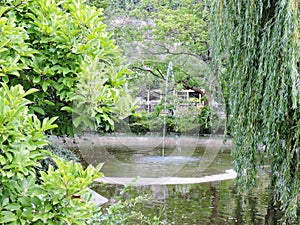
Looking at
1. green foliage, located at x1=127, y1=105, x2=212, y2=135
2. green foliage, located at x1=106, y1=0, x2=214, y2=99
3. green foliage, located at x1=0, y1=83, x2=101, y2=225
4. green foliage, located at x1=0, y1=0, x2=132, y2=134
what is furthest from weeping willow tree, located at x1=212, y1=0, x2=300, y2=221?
green foliage, located at x1=127, y1=105, x2=212, y2=135

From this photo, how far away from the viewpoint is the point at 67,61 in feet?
4.63

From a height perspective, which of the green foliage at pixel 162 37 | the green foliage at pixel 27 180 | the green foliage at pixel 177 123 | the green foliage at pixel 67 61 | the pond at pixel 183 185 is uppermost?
the green foliage at pixel 162 37

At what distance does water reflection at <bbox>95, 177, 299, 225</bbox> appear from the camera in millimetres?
4180

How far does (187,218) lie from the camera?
4156mm

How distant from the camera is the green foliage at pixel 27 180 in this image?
43.5 inches

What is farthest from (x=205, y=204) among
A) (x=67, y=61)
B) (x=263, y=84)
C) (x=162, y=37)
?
(x=162, y=37)

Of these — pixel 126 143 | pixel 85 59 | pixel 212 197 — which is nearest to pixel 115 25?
pixel 126 143

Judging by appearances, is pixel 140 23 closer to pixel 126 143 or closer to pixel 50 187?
pixel 126 143

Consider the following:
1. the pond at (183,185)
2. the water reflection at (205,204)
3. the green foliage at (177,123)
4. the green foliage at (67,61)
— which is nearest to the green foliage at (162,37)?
the green foliage at (177,123)

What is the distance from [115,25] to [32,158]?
10366 millimetres

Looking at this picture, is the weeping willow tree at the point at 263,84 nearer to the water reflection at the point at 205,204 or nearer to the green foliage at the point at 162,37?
the water reflection at the point at 205,204

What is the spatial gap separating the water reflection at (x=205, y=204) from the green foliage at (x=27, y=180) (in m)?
2.53

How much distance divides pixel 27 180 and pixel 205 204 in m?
3.81

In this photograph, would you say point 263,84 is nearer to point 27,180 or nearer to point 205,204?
point 27,180
